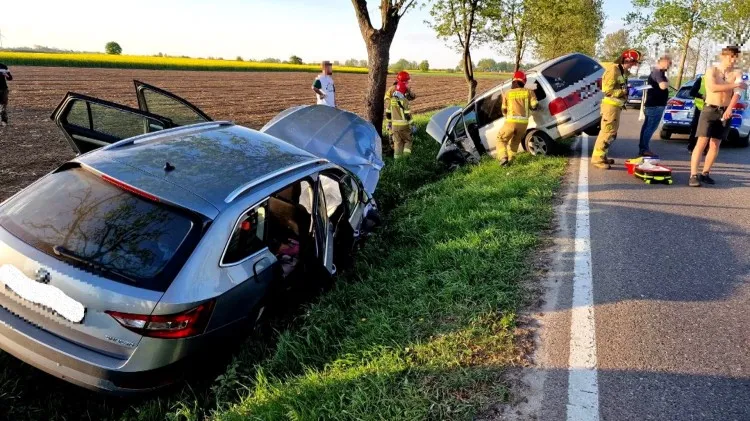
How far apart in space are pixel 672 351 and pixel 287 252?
9.15 feet

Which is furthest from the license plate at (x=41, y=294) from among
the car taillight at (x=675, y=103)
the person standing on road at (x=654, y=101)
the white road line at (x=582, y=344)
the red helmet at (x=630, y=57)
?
the car taillight at (x=675, y=103)

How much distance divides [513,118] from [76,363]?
285 inches

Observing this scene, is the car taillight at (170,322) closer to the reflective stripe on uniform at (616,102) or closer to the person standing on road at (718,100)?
the person standing on road at (718,100)

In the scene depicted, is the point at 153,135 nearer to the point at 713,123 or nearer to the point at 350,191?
the point at 350,191

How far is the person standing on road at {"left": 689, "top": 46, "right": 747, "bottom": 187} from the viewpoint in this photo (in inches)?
252

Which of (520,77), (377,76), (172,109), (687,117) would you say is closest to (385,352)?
(172,109)

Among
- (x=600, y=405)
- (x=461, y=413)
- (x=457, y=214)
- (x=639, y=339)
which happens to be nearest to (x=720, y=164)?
(x=457, y=214)

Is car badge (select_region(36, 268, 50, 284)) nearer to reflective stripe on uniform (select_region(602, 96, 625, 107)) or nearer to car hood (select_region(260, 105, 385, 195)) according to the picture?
car hood (select_region(260, 105, 385, 195))

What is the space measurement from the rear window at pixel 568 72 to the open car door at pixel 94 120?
21.2 feet

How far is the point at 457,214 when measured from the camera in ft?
18.8

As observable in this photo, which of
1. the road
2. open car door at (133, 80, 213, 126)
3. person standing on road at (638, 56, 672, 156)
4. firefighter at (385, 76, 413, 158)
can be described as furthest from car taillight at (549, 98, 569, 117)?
open car door at (133, 80, 213, 126)

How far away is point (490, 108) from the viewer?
934cm

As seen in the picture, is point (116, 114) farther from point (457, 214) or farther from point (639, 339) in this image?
point (639, 339)

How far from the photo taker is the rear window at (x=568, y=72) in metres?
8.70
